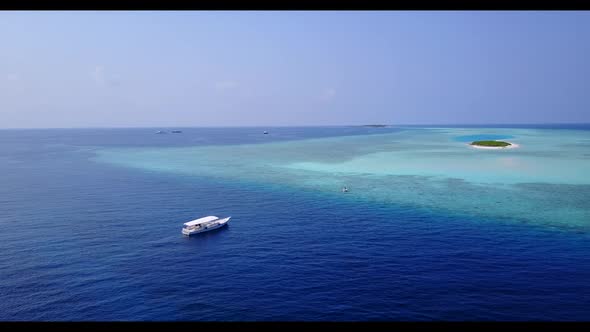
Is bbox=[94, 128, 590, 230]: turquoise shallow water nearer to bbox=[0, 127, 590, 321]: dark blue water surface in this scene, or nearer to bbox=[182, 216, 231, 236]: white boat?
bbox=[0, 127, 590, 321]: dark blue water surface

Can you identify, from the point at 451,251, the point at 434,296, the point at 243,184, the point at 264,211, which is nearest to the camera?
the point at 434,296

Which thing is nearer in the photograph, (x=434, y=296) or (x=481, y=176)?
(x=434, y=296)

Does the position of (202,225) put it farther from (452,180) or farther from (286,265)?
(452,180)

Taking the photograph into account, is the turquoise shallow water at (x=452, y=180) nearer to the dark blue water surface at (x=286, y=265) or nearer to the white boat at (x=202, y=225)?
the dark blue water surface at (x=286, y=265)

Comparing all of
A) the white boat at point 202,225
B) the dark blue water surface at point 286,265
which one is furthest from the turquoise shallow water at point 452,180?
the white boat at point 202,225

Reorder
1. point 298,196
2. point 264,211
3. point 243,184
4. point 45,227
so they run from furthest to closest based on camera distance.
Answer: point 243,184 → point 298,196 → point 264,211 → point 45,227

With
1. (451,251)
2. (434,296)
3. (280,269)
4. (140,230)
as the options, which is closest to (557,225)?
(451,251)
